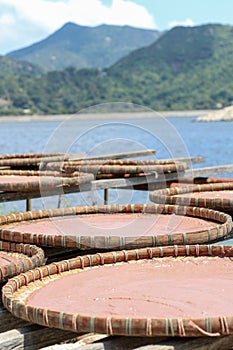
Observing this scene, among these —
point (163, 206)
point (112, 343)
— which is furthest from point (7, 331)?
point (163, 206)

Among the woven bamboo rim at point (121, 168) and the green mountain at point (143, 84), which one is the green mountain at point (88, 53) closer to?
the green mountain at point (143, 84)

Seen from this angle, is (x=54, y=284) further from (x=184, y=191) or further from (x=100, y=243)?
(x=184, y=191)

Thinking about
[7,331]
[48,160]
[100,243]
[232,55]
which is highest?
[232,55]

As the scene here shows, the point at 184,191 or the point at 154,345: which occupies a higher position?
the point at 184,191

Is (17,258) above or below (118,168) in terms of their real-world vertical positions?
below

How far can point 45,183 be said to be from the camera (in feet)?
13.8

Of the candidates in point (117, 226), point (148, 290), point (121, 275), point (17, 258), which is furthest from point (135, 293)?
point (117, 226)

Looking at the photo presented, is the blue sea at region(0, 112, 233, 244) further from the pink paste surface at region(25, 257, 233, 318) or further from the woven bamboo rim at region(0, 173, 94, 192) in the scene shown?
the pink paste surface at region(25, 257, 233, 318)

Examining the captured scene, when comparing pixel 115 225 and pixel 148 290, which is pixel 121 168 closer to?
pixel 115 225

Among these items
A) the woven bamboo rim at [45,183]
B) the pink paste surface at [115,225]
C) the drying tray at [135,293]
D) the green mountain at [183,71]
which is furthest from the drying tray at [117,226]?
the green mountain at [183,71]

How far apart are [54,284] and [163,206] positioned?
132 cm

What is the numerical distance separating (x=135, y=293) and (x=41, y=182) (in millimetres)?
2163

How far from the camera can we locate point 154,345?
178 cm

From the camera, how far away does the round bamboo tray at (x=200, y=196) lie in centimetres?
354
